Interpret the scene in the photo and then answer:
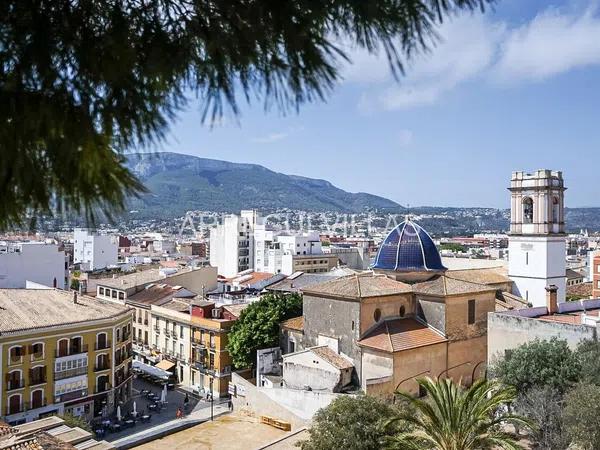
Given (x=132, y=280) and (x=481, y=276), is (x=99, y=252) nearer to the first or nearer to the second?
(x=132, y=280)

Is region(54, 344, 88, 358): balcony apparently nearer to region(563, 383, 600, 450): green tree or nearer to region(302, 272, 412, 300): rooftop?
region(302, 272, 412, 300): rooftop

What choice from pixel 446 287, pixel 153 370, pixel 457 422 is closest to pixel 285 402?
pixel 446 287

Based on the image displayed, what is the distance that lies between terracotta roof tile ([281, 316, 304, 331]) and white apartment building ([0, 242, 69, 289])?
23.3 meters

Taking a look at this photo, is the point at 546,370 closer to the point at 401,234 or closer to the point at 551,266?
the point at 401,234

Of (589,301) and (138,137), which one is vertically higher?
(138,137)

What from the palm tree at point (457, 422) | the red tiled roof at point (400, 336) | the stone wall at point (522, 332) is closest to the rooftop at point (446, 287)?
the red tiled roof at point (400, 336)

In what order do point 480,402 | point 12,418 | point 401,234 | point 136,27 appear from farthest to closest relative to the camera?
point 401,234 → point 12,418 → point 480,402 → point 136,27

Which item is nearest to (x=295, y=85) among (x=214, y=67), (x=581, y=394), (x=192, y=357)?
(x=214, y=67)

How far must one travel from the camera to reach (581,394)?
1512 cm

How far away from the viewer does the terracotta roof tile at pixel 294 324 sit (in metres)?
29.7

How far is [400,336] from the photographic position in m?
25.8

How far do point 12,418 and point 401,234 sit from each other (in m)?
21.1

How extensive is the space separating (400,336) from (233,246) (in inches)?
2037

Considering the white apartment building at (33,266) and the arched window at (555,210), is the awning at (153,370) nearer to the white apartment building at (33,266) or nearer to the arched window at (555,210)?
the white apartment building at (33,266)
